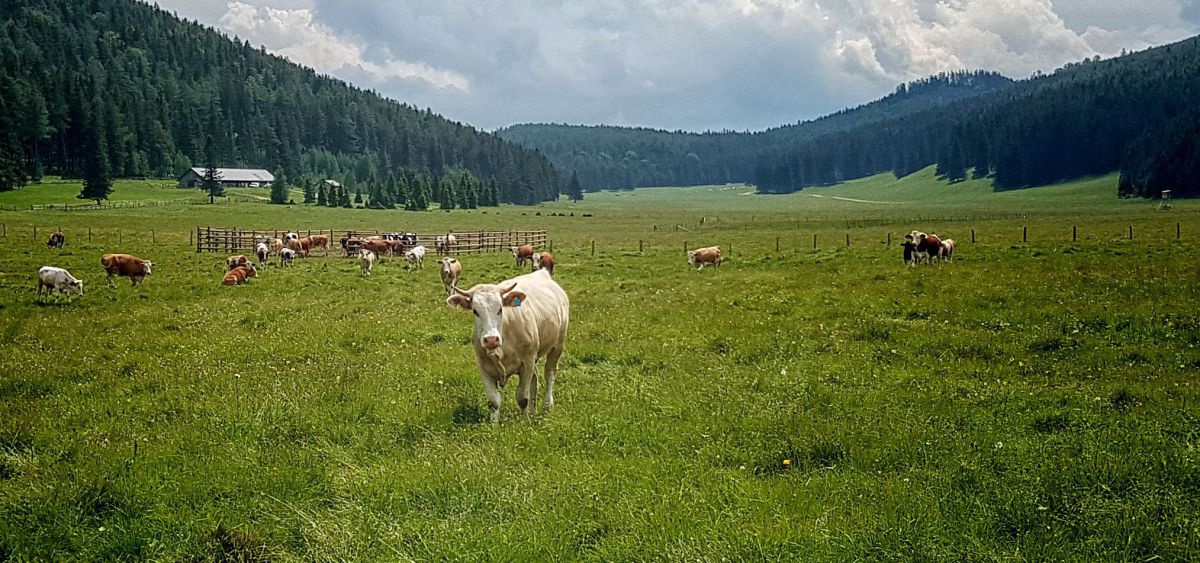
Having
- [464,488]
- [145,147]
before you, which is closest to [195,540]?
[464,488]

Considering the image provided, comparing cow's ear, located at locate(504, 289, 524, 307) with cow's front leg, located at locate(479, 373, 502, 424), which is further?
cow's ear, located at locate(504, 289, 524, 307)

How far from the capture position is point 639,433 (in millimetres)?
9344

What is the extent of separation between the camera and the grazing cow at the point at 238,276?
2778cm

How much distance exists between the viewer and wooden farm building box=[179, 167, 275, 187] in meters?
123

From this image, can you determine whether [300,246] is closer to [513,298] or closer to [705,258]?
[705,258]

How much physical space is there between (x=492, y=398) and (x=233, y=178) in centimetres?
14059

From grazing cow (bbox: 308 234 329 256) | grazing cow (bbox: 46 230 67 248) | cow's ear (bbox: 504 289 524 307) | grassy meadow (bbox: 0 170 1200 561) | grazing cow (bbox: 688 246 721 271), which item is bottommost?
grassy meadow (bbox: 0 170 1200 561)

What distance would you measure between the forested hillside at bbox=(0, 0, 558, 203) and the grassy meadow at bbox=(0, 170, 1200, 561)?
110 metres

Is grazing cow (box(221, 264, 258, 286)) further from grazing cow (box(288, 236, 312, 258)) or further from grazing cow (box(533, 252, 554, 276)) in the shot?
grazing cow (box(288, 236, 312, 258))

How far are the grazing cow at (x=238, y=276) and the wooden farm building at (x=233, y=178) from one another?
345 ft

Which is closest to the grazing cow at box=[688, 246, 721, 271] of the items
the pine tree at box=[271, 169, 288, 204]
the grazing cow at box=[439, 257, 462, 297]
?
the grazing cow at box=[439, 257, 462, 297]

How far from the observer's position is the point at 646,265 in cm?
3700

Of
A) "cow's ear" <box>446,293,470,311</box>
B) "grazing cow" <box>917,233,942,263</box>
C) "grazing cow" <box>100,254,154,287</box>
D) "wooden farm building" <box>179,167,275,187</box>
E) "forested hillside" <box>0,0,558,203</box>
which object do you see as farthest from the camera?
"wooden farm building" <box>179,167,275,187</box>

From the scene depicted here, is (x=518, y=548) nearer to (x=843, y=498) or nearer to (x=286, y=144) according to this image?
(x=843, y=498)
